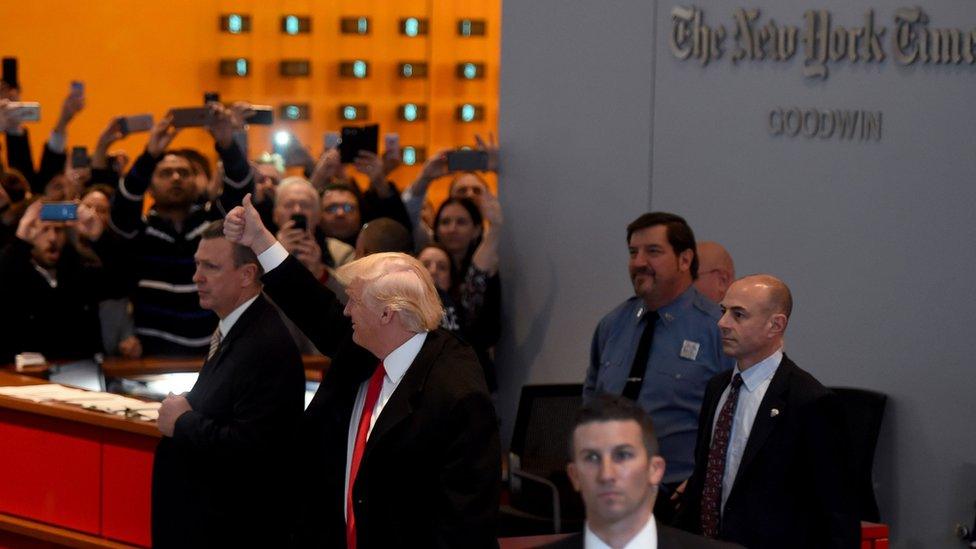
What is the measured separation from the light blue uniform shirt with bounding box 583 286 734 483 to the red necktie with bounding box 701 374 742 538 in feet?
2.75

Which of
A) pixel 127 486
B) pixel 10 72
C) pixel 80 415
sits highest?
pixel 10 72

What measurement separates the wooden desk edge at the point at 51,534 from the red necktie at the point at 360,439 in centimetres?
170

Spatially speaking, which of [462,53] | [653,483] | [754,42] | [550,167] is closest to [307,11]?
[462,53]

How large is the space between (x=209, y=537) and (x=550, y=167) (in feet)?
9.81

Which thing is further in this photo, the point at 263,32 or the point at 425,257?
the point at 263,32

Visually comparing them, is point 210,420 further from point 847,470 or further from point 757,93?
point 757,93

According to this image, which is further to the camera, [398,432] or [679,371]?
[679,371]

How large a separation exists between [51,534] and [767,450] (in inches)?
111

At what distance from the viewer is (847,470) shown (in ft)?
13.4

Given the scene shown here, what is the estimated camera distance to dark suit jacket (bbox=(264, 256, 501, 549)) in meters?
3.71

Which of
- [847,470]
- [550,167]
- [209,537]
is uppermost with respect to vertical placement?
[550,167]

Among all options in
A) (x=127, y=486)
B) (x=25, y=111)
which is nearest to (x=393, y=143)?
(x=25, y=111)

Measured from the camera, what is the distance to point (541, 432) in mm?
5906

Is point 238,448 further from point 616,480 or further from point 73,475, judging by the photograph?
point 616,480
